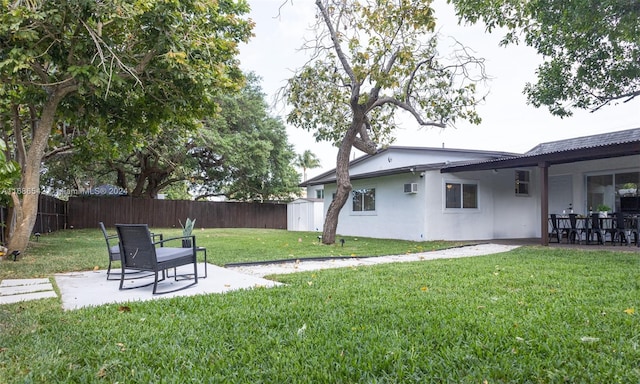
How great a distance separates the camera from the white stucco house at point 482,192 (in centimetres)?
1212

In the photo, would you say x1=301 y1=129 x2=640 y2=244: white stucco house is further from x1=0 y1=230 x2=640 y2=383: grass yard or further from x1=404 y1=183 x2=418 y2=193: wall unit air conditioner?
x1=0 y1=230 x2=640 y2=383: grass yard

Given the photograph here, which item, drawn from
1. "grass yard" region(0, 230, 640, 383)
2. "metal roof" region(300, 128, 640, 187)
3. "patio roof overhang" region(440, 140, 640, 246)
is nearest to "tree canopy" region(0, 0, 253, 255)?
"grass yard" region(0, 230, 640, 383)

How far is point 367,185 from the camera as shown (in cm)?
1591

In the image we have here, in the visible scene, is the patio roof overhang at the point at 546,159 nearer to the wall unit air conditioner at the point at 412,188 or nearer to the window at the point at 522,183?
the wall unit air conditioner at the point at 412,188

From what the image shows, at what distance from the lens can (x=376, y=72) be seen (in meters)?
10.4

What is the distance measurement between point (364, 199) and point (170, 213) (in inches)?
446

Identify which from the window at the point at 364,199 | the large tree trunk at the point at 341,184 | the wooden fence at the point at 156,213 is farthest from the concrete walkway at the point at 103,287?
the wooden fence at the point at 156,213

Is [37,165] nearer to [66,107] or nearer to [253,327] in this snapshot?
[66,107]

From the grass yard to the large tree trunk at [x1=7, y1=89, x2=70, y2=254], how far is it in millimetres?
4376

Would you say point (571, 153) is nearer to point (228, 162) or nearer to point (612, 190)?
point (612, 190)

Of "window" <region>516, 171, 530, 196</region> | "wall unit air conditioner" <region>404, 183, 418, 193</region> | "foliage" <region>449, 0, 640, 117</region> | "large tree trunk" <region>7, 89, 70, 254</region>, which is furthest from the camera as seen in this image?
"window" <region>516, 171, 530, 196</region>

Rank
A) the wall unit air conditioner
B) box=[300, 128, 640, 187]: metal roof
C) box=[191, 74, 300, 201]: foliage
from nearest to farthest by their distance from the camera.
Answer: box=[300, 128, 640, 187]: metal roof < the wall unit air conditioner < box=[191, 74, 300, 201]: foliage

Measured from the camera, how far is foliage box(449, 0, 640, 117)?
7.05 meters

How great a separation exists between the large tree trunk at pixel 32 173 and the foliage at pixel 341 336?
4.38 meters
